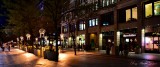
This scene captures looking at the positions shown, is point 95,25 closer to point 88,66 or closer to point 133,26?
point 133,26

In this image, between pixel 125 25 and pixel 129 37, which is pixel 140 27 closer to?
pixel 129 37

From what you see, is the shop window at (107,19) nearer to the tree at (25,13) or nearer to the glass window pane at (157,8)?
the tree at (25,13)

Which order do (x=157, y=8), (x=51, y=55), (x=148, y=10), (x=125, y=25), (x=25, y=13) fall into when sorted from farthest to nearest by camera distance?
(x=25, y=13) → (x=125, y=25) → (x=148, y=10) → (x=157, y=8) → (x=51, y=55)

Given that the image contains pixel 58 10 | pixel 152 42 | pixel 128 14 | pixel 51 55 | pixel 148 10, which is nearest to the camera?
pixel 51 55

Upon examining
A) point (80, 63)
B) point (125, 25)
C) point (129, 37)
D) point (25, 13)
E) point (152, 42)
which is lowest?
point (80, 63)

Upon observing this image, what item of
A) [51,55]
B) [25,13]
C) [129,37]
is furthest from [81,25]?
[51,55]

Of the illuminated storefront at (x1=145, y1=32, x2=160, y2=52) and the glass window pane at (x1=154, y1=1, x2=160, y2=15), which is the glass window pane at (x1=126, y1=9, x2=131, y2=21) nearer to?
the illuminated storefront at (x1=145, y1=32, x2=160, y2=52)

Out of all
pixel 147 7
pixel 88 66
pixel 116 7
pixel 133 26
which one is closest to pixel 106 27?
pixel 116 7

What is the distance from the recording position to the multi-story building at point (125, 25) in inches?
1881

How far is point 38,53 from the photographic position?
45.5 m

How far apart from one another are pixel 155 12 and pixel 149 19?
174 centimetres

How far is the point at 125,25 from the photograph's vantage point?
56719 mm

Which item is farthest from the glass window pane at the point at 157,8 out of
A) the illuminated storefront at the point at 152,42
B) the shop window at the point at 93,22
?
the shop window at the point at 93,22

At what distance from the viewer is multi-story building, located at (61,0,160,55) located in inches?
1881
